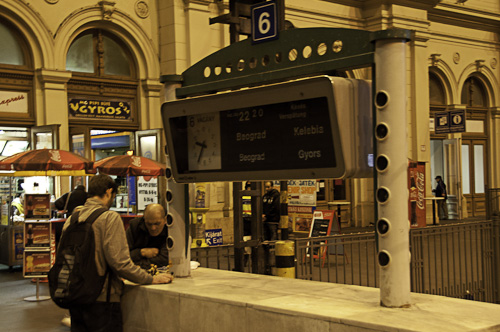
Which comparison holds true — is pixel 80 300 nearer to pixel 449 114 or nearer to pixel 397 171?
pixel 397 171

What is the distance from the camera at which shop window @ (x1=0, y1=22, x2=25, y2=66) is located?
16859 mm

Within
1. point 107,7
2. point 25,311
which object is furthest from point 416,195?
point 25,311

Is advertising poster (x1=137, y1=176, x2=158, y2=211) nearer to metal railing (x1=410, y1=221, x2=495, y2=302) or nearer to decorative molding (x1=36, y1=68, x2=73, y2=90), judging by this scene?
decorative molding (x1=36, y1=68, x2=73, y2=90)


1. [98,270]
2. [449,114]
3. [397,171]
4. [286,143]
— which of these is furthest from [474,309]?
[449,114]

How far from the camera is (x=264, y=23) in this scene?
18.9 feet

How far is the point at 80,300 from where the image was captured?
17.9 feet

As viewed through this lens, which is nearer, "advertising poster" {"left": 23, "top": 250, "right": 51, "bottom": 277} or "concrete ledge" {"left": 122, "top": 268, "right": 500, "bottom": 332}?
"concrete ledge" {"left": 122, "top": 268, "right": 500, "bottom": 332}

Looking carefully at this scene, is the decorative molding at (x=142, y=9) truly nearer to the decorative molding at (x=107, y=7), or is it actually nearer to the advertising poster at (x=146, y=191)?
the decorative molding at (x=107, y=7)

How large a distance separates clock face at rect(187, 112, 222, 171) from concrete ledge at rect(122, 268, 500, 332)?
3.57 ft

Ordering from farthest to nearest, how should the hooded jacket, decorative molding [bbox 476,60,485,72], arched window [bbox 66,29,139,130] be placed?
decorative molding [bbox 476,60,485,72]
arched window [bbox 66,29,139,130]
the hooded jacket

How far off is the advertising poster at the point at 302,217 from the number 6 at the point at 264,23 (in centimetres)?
1140

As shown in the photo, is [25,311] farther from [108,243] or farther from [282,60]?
[282,60]

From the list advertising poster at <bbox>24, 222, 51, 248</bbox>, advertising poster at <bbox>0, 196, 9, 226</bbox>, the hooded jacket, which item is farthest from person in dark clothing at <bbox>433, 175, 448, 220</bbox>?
the hooded jacket

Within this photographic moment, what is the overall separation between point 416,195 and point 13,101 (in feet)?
35.3
